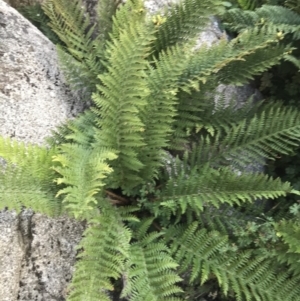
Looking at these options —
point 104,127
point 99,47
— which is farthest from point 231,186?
point 99,47

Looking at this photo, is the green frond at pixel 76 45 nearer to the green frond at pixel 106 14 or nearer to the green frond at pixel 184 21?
the green frond at pixel 106 14

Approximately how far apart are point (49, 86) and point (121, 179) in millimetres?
1000

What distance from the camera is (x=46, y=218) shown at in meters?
2.90

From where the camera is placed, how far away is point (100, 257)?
8.36 feet

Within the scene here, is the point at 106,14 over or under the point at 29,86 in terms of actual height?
over

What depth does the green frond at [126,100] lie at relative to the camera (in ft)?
8.68

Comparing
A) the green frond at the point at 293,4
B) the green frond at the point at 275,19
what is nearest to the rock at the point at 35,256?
the green frond at the point at 275,19

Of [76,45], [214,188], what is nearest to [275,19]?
[214,188]

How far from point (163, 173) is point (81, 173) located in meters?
0.83

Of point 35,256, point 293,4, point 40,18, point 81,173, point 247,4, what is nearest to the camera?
point 81,173

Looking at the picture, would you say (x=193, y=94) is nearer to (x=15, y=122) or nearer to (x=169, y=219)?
(x=169, y=219)

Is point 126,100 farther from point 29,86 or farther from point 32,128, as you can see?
point 29,86

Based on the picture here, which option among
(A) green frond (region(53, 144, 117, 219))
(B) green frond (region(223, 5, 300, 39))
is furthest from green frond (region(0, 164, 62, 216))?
(B) green frond (region(223, 5, 300, 39))

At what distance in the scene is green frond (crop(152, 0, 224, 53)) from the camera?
3230mm
